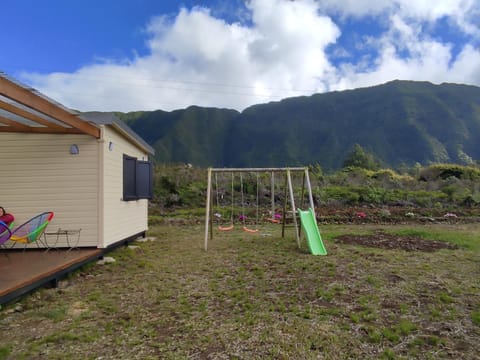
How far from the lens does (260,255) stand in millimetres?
5379

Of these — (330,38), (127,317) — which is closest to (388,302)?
(127,317)

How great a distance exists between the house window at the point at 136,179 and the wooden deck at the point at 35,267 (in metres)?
1.40

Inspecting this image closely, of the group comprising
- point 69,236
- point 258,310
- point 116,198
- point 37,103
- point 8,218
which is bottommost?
point 258,310

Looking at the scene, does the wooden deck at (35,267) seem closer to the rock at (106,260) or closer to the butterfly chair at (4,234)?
the rock at (106,260)

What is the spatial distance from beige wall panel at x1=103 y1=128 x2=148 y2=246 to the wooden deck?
1.77 ft

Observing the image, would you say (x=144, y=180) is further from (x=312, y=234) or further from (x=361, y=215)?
(x=361, y=215)

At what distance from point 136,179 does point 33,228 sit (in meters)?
2.18

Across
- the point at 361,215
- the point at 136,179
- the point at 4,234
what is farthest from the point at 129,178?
the point at 361,215

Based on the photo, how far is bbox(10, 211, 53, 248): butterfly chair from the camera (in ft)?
13.5

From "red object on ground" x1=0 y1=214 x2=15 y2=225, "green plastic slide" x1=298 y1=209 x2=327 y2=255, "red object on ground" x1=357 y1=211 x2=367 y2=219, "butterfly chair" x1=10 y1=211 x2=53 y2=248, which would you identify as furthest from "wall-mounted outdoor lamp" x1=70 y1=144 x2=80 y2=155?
"red object on ground" x1=357 y1=211 x2=367 y2=219

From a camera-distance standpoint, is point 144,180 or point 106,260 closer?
point 106,260

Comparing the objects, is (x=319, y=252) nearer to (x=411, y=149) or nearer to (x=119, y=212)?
(x=119, y=212)

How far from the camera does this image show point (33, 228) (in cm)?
439

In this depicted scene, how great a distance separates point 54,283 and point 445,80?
5619cm
